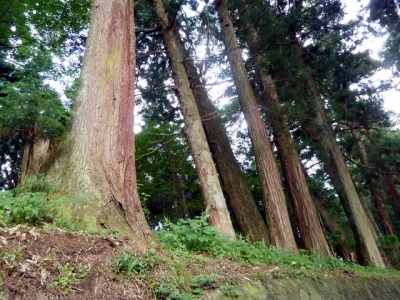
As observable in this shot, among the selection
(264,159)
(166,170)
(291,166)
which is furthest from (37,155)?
(166,170)

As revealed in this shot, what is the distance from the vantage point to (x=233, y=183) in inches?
358

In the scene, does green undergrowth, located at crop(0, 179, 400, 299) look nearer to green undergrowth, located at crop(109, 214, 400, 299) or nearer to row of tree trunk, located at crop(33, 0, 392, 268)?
green undergrowth, located at crop(109, 214, 400, 299)

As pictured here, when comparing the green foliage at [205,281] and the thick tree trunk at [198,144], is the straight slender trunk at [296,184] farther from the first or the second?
the green foliage at [205,281]

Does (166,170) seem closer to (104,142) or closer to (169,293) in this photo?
(104,142)

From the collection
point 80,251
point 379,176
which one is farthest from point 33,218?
point 379,176

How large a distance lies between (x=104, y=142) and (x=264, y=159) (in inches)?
175

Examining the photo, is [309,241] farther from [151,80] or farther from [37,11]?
[37,11]

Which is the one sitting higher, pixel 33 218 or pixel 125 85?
pixel 125 85

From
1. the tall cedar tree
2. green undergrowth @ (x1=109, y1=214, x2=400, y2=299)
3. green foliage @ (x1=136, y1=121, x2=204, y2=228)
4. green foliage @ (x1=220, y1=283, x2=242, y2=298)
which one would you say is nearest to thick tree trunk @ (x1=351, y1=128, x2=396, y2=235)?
the tall cedar tree

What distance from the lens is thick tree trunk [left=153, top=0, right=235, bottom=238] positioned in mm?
6270

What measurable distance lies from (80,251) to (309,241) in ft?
22.0

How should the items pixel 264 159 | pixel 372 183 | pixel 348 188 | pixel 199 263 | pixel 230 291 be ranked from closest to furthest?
pixel 230 291 → pixel 199 263 → pixel 264 159 → pixel 348 188 → pixel 372 183

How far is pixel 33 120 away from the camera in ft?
12.8

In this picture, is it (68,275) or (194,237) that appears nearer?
(68,275)
